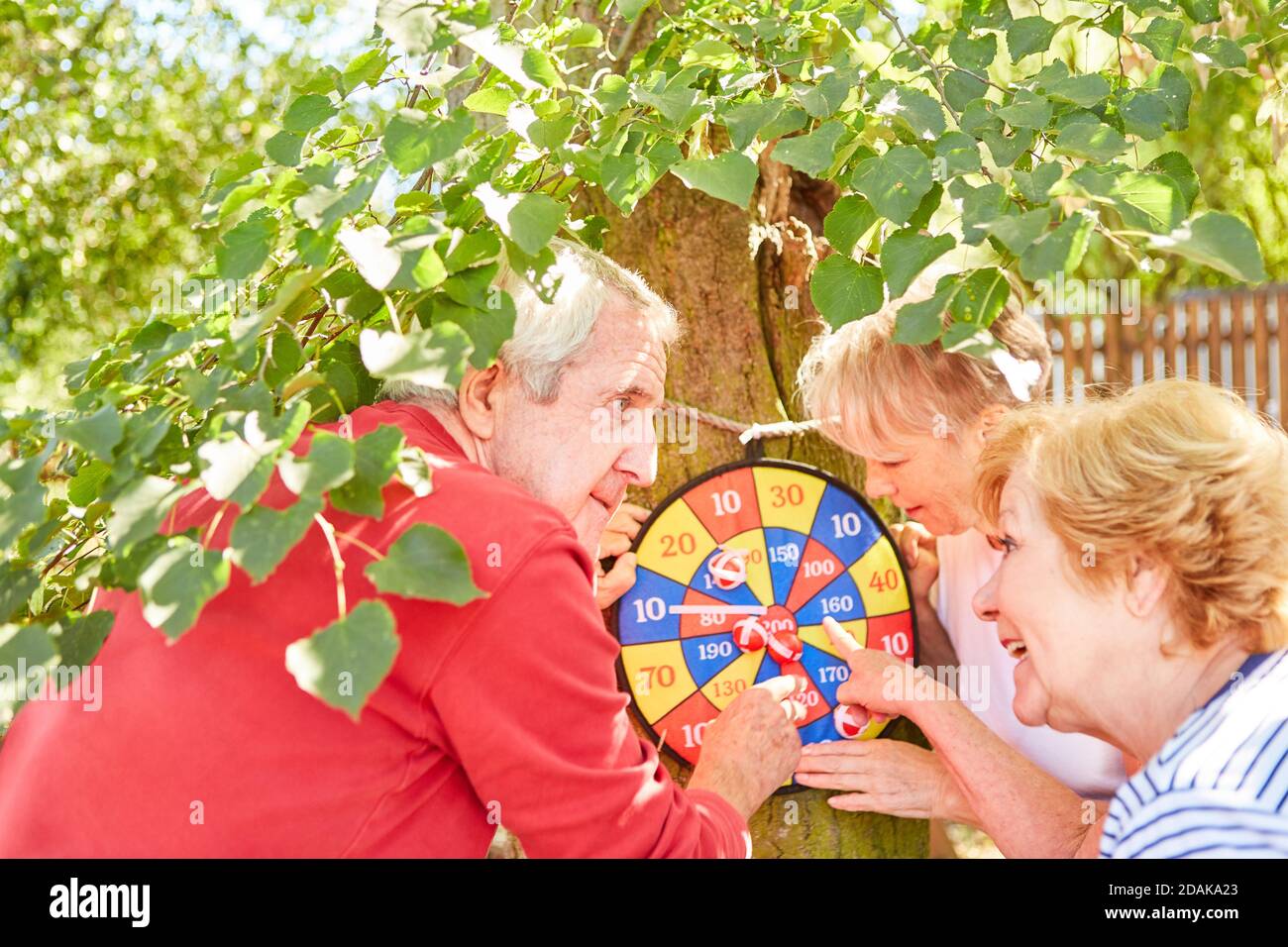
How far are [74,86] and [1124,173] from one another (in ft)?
22.3

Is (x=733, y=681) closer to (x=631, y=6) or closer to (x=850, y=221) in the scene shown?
(x=850, y=221)

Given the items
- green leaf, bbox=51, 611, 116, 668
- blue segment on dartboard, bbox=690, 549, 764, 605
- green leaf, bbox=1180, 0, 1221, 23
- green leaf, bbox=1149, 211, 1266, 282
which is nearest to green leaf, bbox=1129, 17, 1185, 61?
green leaf, bbox=1180, 0, 1221, 23

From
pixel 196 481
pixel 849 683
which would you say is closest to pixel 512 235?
pixel 196 481

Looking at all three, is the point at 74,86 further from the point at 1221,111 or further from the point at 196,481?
the point at 1221,111

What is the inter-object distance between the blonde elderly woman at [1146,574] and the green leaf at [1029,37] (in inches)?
21.1

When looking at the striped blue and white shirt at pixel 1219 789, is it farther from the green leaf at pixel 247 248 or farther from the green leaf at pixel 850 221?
the green leaf at pixel 247 248

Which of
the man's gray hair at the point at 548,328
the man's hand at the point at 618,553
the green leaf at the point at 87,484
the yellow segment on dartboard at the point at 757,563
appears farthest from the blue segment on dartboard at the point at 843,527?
the green leaf at the point at 87,484

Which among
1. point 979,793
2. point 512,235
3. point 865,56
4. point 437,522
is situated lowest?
point 979,793

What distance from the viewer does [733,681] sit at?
7.26 feet

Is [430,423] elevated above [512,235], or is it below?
below

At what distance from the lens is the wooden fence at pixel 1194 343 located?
8.28m

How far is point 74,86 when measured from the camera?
671cm

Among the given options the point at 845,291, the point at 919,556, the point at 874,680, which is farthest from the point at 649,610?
the point at 845,291

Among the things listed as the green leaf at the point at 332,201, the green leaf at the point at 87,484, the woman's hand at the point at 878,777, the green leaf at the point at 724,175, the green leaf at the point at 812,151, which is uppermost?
the green leaf at the point at 812,151
